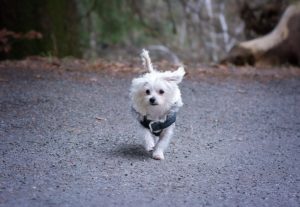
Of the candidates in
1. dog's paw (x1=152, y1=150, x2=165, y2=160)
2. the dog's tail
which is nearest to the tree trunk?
the dog's tail

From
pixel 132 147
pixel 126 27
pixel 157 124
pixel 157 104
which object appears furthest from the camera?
pixel 126 27

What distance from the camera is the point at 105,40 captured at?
57.8 feet

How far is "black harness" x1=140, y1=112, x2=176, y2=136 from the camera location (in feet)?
21.8

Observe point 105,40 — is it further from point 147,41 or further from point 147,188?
point 147,188

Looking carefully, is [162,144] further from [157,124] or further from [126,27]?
[126,27]

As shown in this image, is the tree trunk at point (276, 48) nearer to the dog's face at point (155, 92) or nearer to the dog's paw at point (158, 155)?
the dog's face at point (155, 92)

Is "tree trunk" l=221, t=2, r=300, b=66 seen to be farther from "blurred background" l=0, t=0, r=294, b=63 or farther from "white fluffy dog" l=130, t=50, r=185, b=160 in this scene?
"white fluffy dog" l=130, t=50, r=185, b=160

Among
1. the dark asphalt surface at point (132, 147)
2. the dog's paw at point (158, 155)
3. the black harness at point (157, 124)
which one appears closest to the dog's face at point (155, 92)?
the black harness at point (157, 124)

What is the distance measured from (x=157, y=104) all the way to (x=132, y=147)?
0.92 metres

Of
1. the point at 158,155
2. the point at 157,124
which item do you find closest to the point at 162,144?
the point at 158,155

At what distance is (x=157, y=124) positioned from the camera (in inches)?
261

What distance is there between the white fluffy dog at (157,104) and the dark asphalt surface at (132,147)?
0.23 meters

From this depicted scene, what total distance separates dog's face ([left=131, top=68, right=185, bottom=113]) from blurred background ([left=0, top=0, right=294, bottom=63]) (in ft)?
21.0

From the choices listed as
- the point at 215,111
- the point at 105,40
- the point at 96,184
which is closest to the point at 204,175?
the point at 96,184
